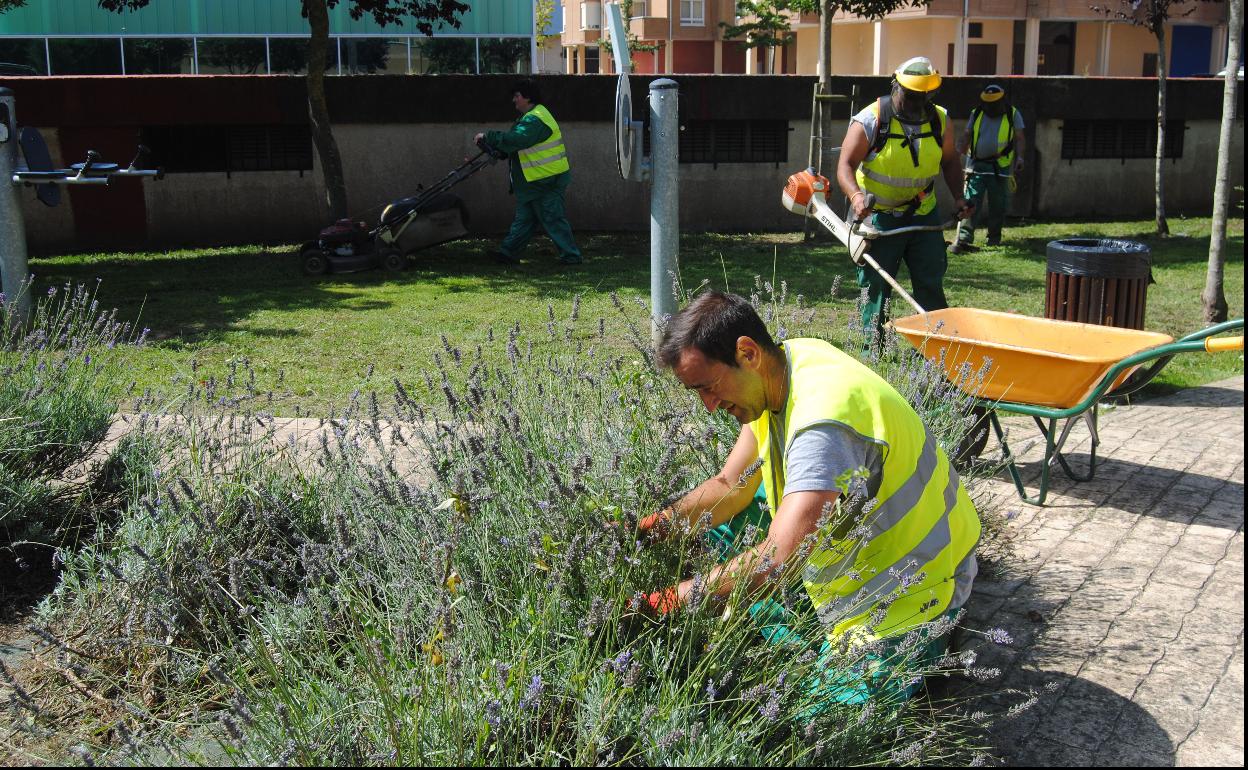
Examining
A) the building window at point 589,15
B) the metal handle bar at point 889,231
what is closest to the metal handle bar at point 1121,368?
the metal handle bar at point 889,231

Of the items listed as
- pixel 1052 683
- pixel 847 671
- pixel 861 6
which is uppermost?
pixel 861 6

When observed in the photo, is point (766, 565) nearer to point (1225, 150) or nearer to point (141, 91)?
point (1225, 150)

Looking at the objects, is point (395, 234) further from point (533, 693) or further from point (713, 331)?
point (533, 693)

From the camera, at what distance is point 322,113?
41.9 ft

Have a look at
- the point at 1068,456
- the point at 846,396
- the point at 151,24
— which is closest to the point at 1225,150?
the point at 1068,456

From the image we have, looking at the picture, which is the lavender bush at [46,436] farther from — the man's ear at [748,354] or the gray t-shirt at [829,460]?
the gray t-shirt at [829,460]

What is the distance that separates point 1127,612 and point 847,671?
6.43ft

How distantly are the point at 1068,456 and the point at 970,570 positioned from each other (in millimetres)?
2978

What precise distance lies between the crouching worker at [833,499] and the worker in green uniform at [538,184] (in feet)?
29.6

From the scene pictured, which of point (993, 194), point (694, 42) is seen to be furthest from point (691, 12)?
point (993, 194)

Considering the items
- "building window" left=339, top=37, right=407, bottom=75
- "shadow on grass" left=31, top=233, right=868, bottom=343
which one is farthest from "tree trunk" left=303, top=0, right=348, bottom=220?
"building window" left=339, top=37, right=407, bottom=75

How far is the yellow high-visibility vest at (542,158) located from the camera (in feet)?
39.7

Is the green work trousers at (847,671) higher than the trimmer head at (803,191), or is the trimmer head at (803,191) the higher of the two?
the trimmer head at (803,191)

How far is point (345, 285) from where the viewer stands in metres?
11.0
